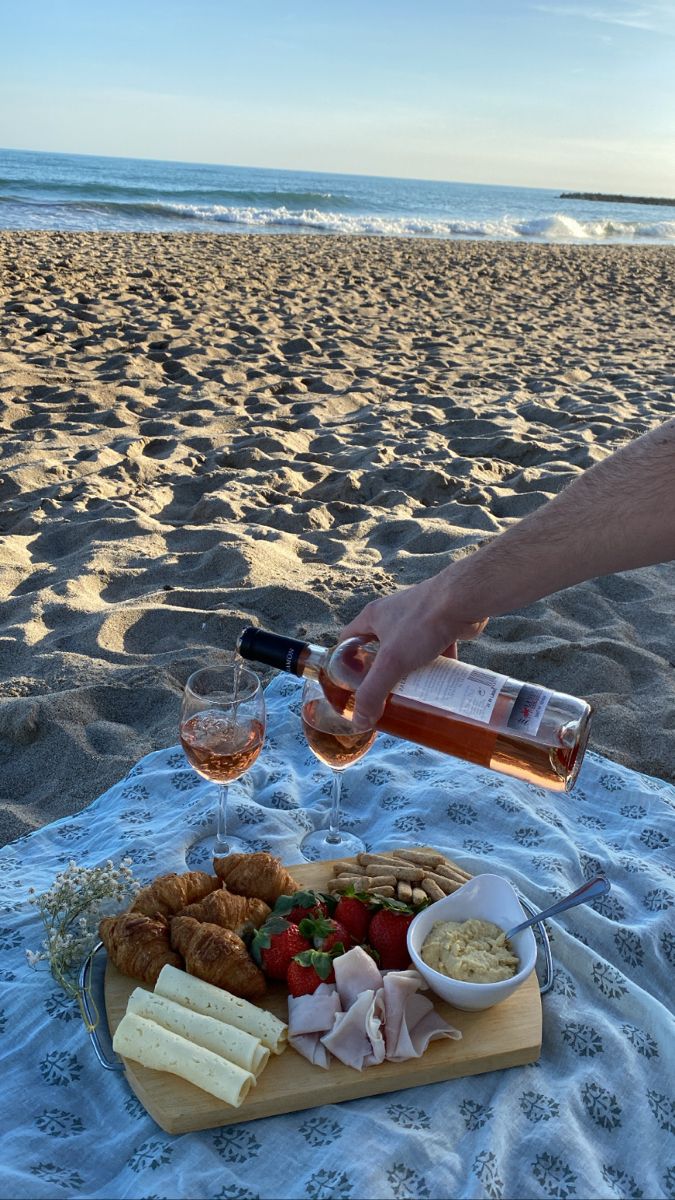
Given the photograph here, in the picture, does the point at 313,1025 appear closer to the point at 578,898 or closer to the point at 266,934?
the point at 266,934

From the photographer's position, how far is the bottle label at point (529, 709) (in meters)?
1.91

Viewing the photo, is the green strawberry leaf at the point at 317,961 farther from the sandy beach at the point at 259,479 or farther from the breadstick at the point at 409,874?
the sandy beach at the point at 259,479

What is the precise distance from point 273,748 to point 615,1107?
5.27 feet

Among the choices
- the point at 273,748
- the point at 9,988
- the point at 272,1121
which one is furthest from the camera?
the point at 273,748

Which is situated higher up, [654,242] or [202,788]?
[654,242]

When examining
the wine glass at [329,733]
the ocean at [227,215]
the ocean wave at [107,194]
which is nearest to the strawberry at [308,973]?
the wine glass at [329,733]

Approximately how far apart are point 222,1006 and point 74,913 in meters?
0.48

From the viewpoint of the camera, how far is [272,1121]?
5.45 ft

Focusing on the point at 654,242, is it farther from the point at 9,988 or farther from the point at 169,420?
the point at 9,988

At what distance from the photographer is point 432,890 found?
6.69 feet

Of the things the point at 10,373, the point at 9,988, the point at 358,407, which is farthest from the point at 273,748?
the point at 10,373

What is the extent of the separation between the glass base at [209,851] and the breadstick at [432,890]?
0.59m

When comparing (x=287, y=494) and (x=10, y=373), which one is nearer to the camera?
(x=287, y=494)

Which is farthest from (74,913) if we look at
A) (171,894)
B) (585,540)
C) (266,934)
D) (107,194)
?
(107,194)
